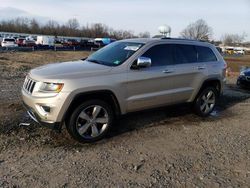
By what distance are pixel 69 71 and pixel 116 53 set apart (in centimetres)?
127

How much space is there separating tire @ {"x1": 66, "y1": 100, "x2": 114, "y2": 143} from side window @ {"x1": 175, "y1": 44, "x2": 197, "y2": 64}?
6.56ft

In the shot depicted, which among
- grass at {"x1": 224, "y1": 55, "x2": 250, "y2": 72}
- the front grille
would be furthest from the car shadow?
grass at {"x1": 224, "y1": 55, "x2": 250, "y2": 72}

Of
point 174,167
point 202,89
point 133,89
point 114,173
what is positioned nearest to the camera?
point 114,173

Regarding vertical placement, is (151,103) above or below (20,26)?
below

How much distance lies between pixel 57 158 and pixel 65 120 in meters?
0.71

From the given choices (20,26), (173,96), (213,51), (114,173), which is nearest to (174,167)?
(114,173)

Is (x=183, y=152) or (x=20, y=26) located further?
(x=20, y=26)

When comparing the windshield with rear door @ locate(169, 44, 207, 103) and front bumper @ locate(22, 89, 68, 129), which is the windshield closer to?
rear door @ locate(169, 44, 207, 103)

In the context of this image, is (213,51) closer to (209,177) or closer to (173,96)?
(173,96)

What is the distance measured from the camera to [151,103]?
19.2ft

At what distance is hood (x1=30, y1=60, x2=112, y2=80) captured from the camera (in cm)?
490

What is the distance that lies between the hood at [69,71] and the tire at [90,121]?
0.49 meters

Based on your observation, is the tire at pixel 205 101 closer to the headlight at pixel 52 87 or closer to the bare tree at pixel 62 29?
the headlight at pixel 52 87

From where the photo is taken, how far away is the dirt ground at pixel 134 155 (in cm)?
398
